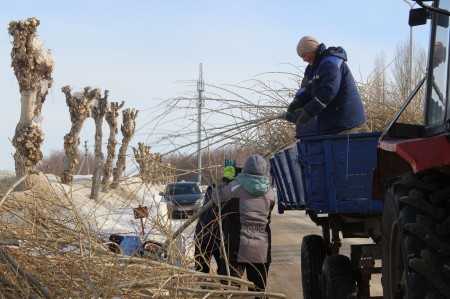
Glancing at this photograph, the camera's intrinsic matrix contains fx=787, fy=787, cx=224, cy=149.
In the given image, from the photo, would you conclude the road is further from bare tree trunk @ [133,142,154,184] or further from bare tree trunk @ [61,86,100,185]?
bare tree trunk @ [61,86,100,185]

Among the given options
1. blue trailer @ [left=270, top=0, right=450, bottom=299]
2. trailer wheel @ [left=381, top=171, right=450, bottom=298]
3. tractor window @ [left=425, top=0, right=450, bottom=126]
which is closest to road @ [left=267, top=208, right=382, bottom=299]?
blue trailer @ [left=270, top=0, right=450, bottom=299]

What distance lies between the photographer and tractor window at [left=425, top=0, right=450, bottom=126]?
14.9ft

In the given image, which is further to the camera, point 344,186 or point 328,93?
point 328,93

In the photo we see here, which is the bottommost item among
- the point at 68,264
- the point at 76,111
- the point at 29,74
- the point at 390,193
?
the point at 68,264

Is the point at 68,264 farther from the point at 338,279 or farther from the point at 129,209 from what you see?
the point at 338,279

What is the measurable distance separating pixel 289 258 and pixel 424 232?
10817 mm

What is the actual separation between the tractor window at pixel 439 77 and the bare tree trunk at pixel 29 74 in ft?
64.2

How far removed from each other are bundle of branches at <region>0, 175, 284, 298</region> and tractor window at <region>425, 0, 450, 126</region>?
1.74 metres

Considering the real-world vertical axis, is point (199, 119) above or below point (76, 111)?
below

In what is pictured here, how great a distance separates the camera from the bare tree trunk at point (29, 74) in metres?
23.6

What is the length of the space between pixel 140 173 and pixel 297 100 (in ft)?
5.76

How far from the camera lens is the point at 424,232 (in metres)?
3.52

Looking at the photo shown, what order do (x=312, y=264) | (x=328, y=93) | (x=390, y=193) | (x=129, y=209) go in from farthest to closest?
(x=312, y=264) < (x=328, y=93) < (x=129, y=209) < (x=390, y=193)

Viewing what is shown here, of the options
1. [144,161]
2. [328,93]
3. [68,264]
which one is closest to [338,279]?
[328,93]
